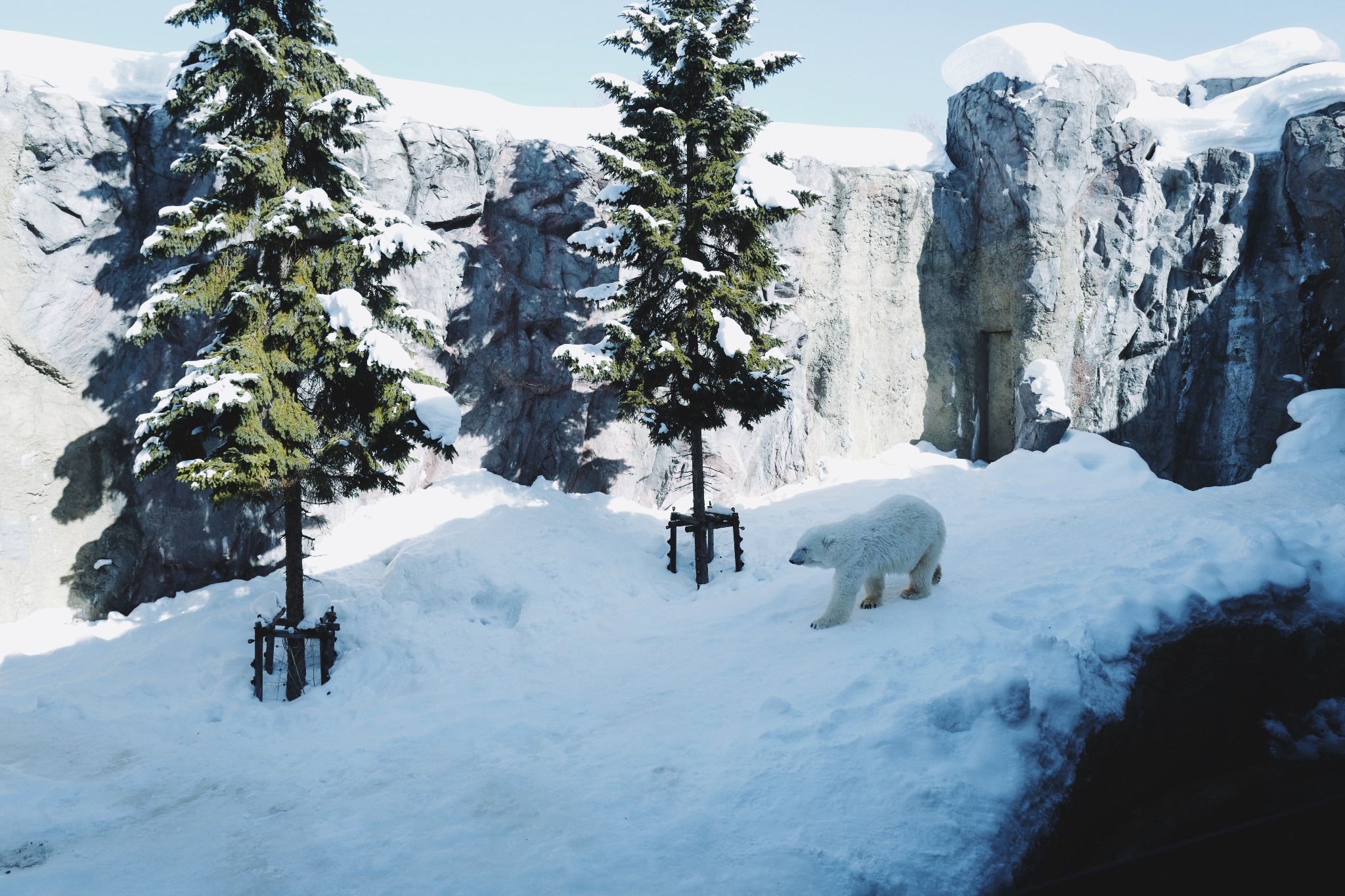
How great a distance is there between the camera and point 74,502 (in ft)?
39.3

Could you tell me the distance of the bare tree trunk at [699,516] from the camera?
1196 centimetres

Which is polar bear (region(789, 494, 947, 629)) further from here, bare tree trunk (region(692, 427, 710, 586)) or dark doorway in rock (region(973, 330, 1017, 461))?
dark doorway in rock (region(973, 330, 1017, 461))

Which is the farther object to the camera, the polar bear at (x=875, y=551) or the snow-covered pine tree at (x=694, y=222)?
the snow-covered pine tree at (x=694, y=222)

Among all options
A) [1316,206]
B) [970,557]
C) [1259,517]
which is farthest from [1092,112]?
[970,557]

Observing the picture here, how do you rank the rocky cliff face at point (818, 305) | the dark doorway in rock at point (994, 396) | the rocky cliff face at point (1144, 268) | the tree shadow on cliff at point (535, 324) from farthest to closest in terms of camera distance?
the dark doorway in rock at point (994, 396) → the rocky cliff face at point (1144, 268) → the tree shadow on cliff at point (535, 324) → the rocky cliff face at point (818, 305)

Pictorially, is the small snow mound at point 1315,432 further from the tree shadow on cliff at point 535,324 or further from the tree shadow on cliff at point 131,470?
the tree shadow on cliff at point 131,470

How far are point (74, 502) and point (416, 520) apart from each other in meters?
5.26

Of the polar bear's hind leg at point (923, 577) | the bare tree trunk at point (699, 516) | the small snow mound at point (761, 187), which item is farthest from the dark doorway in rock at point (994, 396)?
the polar bear's hind leg at point (923, 577)

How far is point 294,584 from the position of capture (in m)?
8.97

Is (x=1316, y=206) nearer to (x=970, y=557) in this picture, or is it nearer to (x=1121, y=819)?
(x=970, y=557)

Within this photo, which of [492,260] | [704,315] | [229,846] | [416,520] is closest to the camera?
[229,846]

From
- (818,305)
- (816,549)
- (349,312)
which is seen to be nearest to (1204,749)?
(816,549)

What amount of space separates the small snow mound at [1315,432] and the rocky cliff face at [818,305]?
2398 mm

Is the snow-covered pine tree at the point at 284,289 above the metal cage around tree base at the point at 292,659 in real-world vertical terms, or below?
above
